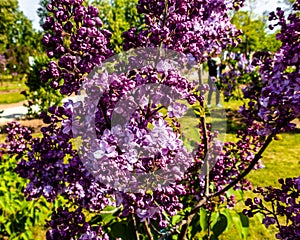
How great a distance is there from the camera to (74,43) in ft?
4.48

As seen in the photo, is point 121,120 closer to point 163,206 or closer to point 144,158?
point 144,158

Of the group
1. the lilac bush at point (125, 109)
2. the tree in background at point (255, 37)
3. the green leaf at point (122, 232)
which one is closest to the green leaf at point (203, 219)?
the green leaf at point (122, 232)

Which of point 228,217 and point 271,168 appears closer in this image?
point 228,217

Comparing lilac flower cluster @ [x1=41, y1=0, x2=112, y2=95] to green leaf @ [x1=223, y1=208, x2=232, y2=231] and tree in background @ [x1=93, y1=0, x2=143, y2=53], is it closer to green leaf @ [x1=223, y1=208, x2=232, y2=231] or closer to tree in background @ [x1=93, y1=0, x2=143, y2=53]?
green leaf @ [x1=223, y1=208, x2=232, y2=231]

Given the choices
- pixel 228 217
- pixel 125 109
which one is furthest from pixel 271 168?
pixel 125 109

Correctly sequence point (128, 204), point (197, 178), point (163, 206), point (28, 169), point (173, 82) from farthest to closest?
point (197, 178) → point (28, 169) → point (163, 206) → point (128, 204) → point (173, 82)

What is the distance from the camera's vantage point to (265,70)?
1.42 metres

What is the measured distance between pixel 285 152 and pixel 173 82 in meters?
7.15

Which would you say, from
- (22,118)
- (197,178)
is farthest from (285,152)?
(22,118)

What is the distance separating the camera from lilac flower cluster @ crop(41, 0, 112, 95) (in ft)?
4.38

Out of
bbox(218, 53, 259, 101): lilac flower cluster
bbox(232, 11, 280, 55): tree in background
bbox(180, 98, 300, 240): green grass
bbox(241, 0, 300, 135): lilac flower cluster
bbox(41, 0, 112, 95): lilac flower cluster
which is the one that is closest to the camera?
bbox(241, 0, 300, 135): lilac flower cluster

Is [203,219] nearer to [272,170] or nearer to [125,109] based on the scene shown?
[125,109]

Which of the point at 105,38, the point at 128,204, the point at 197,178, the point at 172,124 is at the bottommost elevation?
the point at 197,178

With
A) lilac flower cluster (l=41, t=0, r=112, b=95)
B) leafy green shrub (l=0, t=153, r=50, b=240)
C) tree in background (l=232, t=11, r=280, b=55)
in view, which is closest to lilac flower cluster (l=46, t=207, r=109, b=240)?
lilac flower cluster (l=41, t=0, r=112, b=95)
